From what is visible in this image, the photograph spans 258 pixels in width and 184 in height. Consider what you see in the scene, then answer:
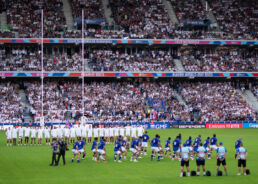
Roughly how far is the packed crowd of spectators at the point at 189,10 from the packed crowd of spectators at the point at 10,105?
28.5 meters

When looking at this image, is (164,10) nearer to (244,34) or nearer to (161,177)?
(244,34)

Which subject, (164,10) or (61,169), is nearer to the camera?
(61,169)

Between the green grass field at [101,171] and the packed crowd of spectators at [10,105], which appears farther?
the packed crowd of spectators at [10,105]

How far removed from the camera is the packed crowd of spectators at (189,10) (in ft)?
237

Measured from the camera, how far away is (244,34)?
71.2 metres

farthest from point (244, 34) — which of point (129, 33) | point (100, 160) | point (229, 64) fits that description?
point (100, 160)

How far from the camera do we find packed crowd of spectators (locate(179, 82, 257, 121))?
62312 millimetres

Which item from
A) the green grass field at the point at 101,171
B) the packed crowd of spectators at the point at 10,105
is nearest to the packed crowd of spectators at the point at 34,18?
the packed crowd of spectators at the point at 10,105

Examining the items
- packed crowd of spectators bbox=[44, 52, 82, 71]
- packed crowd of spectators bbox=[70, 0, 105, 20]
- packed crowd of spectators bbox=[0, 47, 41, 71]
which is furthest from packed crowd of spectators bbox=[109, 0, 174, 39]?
packed crowd of spectators bbox=[0, 47, 41, 71]

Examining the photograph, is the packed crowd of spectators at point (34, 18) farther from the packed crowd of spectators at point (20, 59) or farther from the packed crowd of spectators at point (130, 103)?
the packed crowd of spectators at point (130, 103)

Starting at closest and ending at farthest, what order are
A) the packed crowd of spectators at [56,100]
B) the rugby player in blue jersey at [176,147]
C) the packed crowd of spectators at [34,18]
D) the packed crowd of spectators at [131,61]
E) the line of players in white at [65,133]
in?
1. the rugby player in blue jersey at [176,147]
2. the line of players in white at [65,133]
3. the packed crowd of spectators at [56,100]
4. the packed crowd of spectators at [34,18]
5. the packed crowd of spectators at [131,61]

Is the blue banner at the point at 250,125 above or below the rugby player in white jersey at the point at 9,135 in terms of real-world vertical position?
below

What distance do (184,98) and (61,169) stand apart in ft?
132

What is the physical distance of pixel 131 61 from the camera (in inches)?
2633
